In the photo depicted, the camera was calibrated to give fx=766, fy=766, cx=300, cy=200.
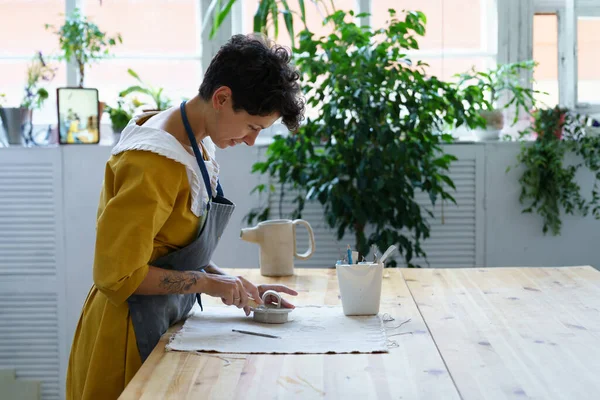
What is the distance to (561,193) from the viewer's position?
360 cm

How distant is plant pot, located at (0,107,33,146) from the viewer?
370cm

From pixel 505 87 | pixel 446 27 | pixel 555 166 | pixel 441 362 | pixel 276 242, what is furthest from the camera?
pixel 446 27

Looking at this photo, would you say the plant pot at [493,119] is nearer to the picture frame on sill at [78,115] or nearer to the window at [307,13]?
the window at [307,13]

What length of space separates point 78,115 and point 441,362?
2.69 metres

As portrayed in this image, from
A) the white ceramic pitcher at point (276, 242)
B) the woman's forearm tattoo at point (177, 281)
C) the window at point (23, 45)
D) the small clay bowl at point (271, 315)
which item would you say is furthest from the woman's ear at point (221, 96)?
the window at point (23, 45)

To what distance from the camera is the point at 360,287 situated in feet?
5.98

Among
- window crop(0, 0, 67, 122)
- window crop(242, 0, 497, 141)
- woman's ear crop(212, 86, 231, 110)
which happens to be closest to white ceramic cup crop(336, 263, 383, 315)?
woman's ear crop(212, 86, 231, 110)

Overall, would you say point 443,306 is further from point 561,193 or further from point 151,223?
point 561,193


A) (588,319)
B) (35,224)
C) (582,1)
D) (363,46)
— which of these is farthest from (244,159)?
(588,319)

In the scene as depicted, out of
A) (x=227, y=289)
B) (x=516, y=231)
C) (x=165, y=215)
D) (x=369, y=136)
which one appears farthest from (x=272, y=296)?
(x=516, y=231)

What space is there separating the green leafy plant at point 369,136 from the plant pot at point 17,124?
1193 millimetres

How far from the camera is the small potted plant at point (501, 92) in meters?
3.59

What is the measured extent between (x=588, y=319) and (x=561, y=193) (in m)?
1.90

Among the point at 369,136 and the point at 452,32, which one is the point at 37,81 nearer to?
the point at 369,136
